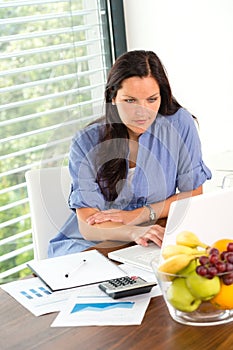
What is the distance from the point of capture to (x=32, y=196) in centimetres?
251

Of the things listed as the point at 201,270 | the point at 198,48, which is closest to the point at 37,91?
the point at 198,48

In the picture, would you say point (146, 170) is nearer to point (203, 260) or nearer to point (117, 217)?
point (117, 217)

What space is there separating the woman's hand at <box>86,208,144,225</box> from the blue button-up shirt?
0.25 feet

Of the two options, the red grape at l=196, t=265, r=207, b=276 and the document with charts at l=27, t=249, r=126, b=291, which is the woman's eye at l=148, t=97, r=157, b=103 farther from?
the red grape at l=196, t=265, r=207, b=276

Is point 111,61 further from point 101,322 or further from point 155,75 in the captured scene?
point 101,322

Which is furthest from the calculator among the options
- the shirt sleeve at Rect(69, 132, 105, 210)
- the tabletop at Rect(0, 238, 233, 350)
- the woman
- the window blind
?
the window blind

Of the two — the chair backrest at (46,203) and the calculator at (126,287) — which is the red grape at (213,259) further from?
the chair backrest at (46,203)

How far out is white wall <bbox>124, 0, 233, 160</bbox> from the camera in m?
3.32

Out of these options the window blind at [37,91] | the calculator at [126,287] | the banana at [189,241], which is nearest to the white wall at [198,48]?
the window blind at [37,91]

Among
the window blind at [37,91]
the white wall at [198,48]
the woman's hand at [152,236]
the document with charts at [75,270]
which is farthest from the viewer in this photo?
the white wall at [198,48]

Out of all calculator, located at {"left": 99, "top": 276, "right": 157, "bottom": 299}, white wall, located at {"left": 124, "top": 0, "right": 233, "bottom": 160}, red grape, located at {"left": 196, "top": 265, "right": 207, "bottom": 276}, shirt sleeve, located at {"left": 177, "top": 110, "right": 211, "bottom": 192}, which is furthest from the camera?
white wall, located at {"left": 124, "top": 0, "right": 233, "bottom": 160}

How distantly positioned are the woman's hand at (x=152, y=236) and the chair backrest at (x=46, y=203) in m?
0.48

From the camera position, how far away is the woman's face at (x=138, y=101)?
243cm

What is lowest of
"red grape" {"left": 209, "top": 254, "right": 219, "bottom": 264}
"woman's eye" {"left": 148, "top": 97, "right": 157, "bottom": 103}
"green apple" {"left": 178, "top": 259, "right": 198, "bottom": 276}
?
"green apple" {"left": 178, "top": 259, "right": 198, "bottom": 276}
